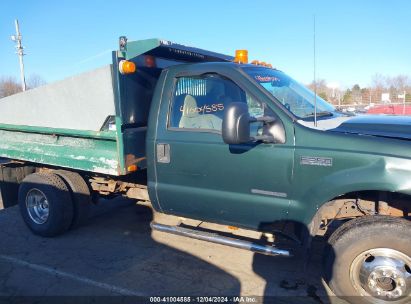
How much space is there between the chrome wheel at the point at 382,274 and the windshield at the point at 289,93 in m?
1.33

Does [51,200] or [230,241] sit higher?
[51,200]

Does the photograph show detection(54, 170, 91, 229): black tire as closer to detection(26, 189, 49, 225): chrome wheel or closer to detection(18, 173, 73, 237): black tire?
detection(18, 173, 73, 237): black tire

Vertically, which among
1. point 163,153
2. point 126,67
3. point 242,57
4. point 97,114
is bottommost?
point 163,153

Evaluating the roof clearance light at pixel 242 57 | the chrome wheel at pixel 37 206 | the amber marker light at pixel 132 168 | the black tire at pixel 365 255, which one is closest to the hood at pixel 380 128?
the black tire at pixel 365 255

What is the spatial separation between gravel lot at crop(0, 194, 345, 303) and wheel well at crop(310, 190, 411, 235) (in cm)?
56

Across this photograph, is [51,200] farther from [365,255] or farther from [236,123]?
[365,255]

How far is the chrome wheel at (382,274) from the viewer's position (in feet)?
9.57

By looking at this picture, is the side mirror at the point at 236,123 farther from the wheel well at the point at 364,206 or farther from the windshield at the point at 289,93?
the wheel well at the point at 364,206

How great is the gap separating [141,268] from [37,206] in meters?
1.98

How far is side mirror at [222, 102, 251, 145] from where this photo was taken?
2.86 metres

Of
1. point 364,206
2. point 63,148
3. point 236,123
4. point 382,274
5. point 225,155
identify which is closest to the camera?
point 236,123

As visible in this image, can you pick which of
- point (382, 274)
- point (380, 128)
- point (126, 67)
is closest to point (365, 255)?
point (382, 274)

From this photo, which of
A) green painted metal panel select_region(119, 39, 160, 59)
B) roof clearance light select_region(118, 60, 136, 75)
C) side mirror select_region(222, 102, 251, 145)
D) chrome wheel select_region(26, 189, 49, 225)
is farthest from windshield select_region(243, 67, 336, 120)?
chrome wheel select_region(26, 189, 49, 225)

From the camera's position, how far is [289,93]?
371cm
